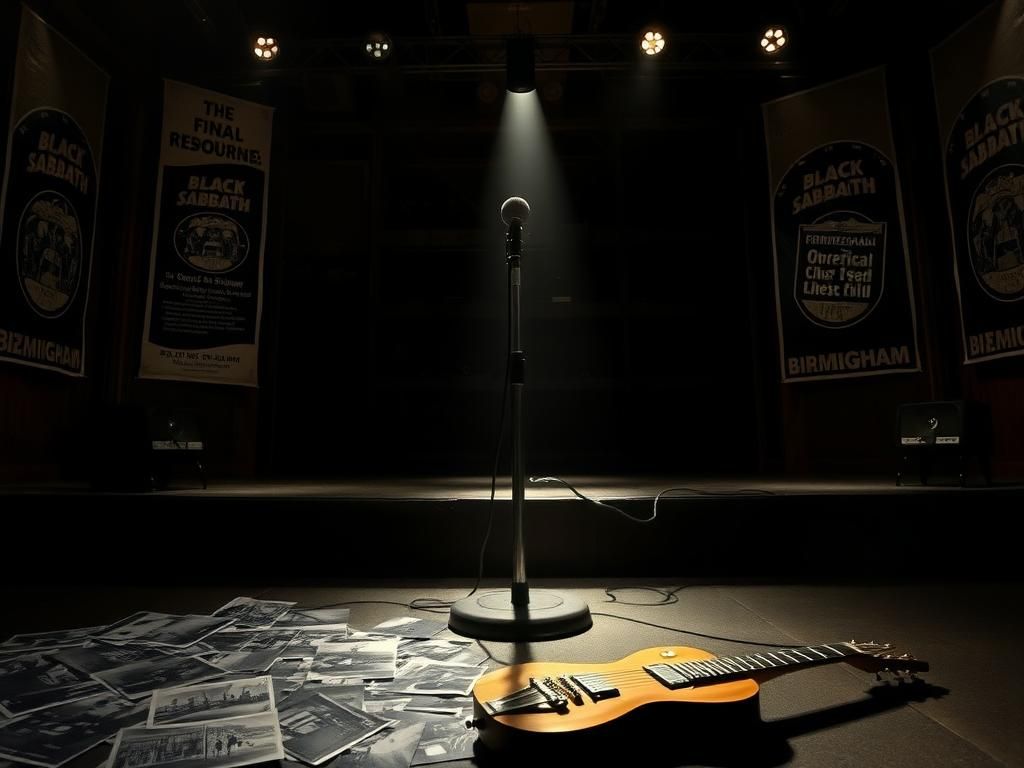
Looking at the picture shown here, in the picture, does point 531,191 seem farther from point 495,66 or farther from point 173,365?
point 173,365

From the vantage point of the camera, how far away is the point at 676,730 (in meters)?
0.91

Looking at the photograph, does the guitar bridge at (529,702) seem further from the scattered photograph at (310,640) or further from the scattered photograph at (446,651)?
the scattered photograph at (310,640)

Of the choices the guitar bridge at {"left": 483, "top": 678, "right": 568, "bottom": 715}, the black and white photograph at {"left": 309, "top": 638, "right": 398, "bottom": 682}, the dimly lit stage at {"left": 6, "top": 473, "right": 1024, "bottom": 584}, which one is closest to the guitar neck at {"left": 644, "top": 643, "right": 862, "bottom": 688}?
the guitar bridge at {"left": 483, "top": 678, "right": 568, "bottom": 715}

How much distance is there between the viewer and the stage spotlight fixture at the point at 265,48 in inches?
162

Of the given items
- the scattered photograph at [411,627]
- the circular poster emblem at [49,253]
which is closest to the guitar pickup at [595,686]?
the scattered photograph at [411,627]

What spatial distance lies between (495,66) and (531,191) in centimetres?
116

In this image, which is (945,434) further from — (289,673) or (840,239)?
(289,673)

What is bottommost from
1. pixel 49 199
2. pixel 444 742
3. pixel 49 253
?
pixel 444 742

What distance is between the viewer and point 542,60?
4.44 metres

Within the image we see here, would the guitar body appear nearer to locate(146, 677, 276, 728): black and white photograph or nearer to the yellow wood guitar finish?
the yellow wood guitar finish

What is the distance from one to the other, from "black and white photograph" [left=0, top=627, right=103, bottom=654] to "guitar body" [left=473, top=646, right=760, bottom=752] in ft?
3.73

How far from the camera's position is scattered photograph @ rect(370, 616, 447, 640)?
1568 millimetres

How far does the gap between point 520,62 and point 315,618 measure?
3670mm

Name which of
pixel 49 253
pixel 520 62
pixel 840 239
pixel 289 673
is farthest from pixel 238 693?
pixel 840 239
